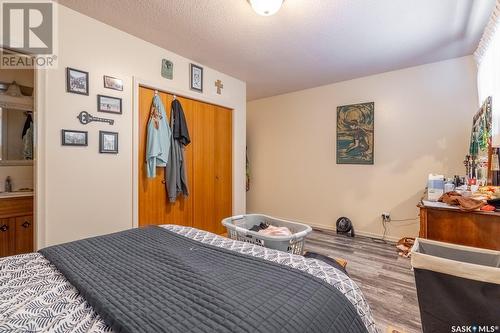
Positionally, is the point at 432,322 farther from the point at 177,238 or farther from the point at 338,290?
the point at 177,238

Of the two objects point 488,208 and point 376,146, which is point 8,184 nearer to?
point 488,208

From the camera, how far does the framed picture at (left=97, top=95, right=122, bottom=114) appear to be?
2.21 metres

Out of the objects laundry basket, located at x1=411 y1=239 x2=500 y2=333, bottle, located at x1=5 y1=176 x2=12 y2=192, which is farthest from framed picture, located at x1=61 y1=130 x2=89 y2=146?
laundry basket, located at x1=411 y1=239 x2=500 y2=333

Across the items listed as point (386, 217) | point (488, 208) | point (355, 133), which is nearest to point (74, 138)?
point (488, 208)

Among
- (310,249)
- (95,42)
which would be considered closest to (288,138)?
(310,249)

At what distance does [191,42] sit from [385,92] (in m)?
2.71

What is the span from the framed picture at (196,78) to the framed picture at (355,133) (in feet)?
7.17

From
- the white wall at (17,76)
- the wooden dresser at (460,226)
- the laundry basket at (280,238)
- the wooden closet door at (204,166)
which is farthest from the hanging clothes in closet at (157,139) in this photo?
the wooden dresser at (460,226)

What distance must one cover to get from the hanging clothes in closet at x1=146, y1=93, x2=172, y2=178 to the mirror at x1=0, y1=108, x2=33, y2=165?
137 centimetres

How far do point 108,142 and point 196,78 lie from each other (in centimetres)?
138

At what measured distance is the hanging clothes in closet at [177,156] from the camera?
2.74 metres

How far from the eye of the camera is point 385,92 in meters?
3.38

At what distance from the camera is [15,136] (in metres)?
2.63

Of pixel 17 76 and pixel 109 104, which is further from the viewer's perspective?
pixel 17 76
